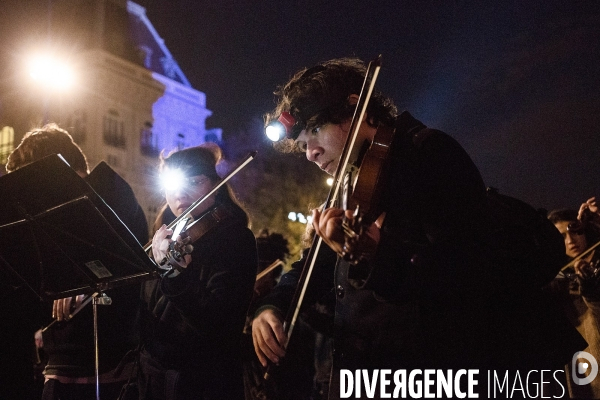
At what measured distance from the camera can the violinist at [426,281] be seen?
1769 millimetres

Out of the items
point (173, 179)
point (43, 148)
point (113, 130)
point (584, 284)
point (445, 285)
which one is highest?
point (113, 130)

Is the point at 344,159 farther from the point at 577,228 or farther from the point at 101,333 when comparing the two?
the point at 577,228

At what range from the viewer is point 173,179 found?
3.75 metres

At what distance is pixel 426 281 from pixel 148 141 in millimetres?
24797

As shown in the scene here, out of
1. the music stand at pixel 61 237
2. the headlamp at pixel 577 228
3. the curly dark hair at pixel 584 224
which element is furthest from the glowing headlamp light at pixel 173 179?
the headlamp at pixel 577 228

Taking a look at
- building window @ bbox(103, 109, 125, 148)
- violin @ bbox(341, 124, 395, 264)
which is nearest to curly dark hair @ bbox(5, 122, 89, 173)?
violin @ bbox(341, 124, 395, 264)

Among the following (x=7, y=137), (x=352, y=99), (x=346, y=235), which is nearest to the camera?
(x=346, y=235)

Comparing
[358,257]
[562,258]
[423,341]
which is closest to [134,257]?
[358,257]

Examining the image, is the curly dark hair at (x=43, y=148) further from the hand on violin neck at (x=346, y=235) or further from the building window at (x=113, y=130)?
the building window at (x=113, y=130)

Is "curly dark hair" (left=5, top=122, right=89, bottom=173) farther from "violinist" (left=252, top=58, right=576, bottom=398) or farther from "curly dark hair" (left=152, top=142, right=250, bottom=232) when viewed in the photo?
"violinist" (left=252, top=58, right=576, bottom=398)

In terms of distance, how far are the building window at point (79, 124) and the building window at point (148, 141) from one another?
2.70 meters

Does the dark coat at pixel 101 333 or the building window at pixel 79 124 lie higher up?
the building window at pixel 79 124

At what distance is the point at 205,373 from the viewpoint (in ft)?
9.78

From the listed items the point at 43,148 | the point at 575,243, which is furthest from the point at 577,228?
the point at 43,148
